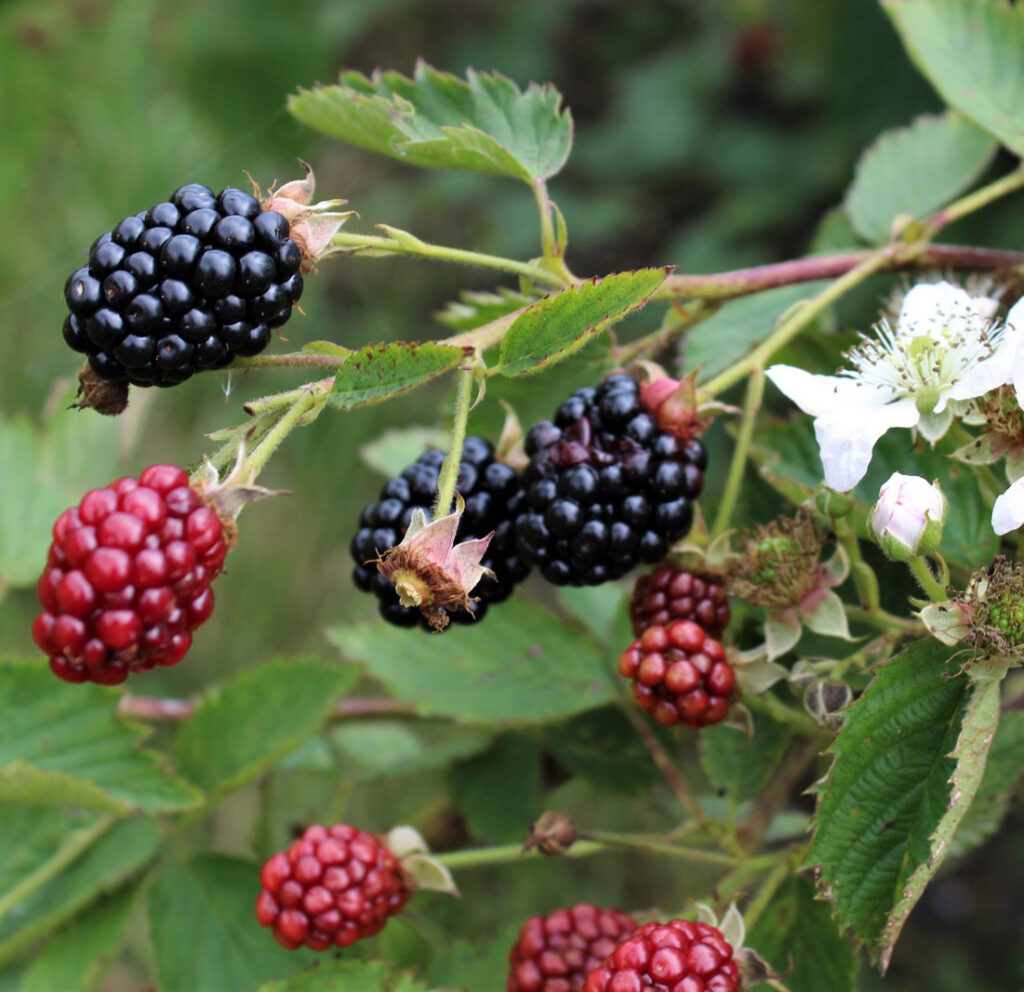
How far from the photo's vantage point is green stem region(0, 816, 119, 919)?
1.56m

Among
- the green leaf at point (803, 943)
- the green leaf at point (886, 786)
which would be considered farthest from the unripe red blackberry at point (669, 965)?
the green leaf at point (803, 943)

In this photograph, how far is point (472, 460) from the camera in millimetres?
1142

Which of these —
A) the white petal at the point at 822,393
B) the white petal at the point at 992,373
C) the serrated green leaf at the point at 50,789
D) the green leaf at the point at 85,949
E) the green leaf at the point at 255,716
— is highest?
the white petal at the point at 992,373

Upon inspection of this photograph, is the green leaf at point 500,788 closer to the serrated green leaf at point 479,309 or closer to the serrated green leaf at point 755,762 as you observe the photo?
the serrated green leaf at point 755,762

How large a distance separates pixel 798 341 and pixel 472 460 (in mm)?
487

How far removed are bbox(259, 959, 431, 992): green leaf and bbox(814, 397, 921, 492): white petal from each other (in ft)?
2.45

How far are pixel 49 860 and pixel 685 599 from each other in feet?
3.52

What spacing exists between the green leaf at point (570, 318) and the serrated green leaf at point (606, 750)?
77cm

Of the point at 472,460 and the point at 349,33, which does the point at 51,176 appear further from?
the point at 472,460

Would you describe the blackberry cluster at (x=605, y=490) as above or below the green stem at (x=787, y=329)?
below

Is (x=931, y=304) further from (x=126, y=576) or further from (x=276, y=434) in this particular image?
(x=126, y=576)

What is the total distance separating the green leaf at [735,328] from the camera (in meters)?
1.40

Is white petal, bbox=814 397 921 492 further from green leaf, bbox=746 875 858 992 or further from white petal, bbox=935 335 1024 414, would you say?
green leaf, bbox=746 875 858 992

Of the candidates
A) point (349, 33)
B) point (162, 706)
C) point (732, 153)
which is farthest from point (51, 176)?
point (162, 706)
